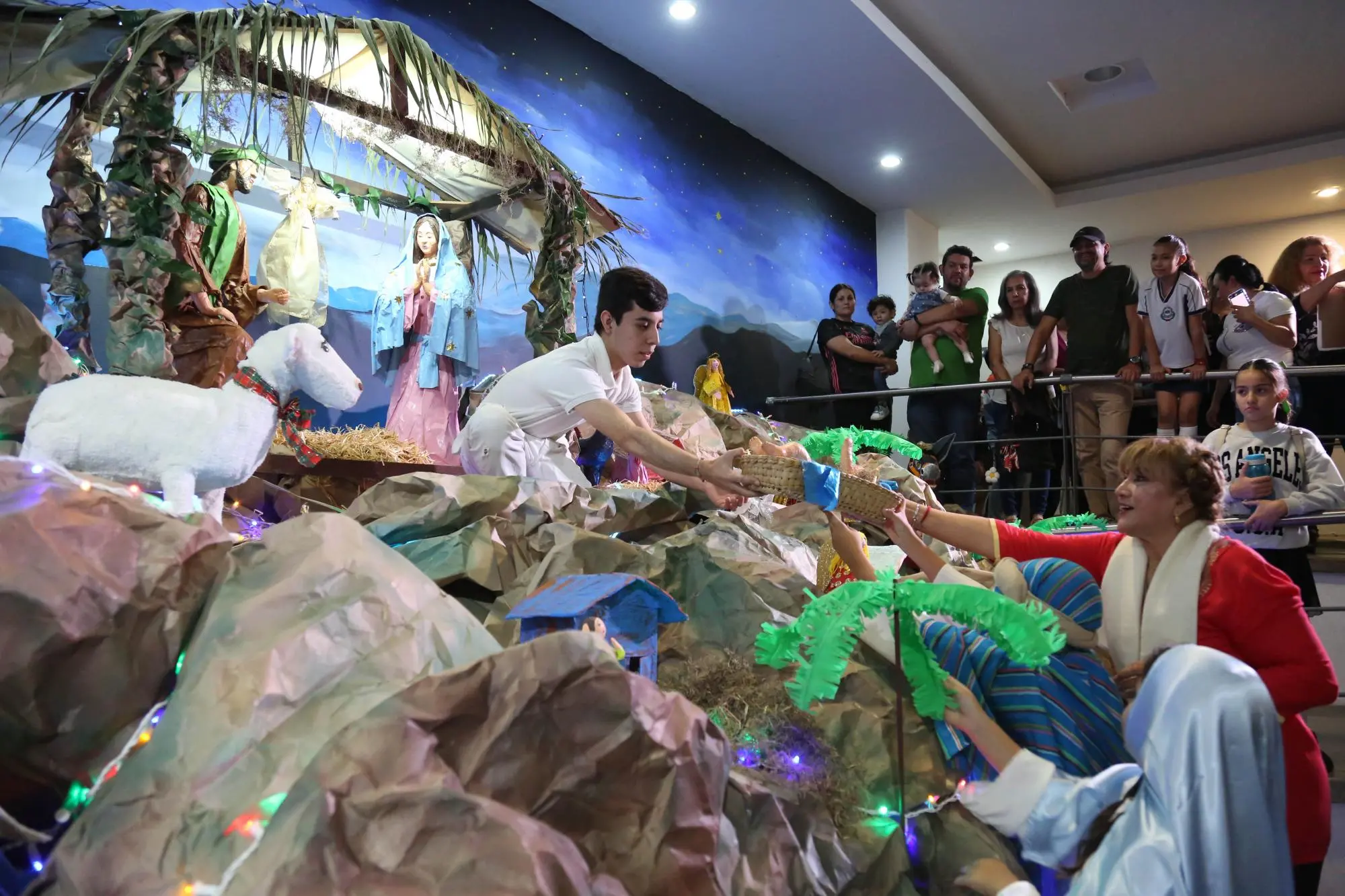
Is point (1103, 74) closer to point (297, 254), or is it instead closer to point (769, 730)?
point (297, 254)

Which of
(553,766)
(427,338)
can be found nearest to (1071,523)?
(553,766)

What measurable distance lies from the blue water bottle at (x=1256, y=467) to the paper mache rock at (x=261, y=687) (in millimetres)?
3300

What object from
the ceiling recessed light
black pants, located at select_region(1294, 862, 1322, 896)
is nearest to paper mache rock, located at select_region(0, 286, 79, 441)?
black pants, located at select_region(1294, 862, 1322, 896)

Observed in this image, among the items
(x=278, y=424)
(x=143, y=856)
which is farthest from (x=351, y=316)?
(x=143, y=856)

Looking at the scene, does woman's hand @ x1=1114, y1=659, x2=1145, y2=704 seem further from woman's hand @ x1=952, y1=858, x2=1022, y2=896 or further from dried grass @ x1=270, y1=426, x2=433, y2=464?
dried grass @ x1=270, y1=426, x2=433, y2=464

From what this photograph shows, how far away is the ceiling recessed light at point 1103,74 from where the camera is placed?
763 centimetres

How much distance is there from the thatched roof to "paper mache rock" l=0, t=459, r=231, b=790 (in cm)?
186

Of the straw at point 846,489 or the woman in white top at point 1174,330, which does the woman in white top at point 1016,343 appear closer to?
the woman in white top at point 1174,330

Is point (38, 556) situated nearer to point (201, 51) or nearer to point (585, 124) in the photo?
point (201, 51)

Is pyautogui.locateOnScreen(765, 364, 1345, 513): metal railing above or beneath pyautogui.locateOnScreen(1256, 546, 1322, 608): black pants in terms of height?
above

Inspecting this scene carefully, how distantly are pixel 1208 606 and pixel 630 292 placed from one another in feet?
5.68

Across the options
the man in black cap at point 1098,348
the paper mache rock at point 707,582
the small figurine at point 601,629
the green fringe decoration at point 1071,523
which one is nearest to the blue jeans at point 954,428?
the man in black cap at point 1098,348

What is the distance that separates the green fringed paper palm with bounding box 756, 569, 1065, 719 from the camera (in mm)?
1384

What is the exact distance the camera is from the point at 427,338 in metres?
5.42
